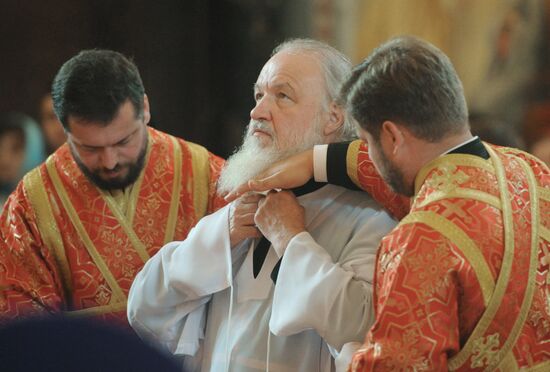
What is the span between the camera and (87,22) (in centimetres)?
786

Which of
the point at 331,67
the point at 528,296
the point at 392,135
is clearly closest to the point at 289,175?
the point at 331,67

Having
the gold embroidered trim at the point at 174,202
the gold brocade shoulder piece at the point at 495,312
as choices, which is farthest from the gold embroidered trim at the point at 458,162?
the gold embroidered trim at the point at 174,202

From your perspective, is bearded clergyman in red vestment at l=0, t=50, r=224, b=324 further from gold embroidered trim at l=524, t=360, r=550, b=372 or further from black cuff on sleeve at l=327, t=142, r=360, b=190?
gold embroidered trim at l=524, t=360, r=550, b=372

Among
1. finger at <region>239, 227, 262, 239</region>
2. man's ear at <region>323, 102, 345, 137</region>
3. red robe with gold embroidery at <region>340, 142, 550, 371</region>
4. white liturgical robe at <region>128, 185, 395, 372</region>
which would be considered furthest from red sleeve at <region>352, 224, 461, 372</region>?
man's ear at <region>323, 102, 345, 137</region>

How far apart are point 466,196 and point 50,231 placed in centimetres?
208

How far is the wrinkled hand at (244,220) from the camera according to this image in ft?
11.0

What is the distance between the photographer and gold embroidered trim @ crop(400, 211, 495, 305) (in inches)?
96.3

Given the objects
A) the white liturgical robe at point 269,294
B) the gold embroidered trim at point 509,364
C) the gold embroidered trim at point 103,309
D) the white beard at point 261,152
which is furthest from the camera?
the gold embroidered trim at point 103,309

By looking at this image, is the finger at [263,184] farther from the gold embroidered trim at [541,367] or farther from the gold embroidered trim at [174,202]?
the gold embroidered trim at [541,367]

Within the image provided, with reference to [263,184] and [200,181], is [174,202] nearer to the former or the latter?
[200,181]

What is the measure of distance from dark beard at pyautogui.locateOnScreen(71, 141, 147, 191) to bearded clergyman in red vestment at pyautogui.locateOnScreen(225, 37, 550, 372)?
1560mm

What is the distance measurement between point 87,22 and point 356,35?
2351mm

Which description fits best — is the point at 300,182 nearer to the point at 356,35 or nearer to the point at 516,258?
the point at 516,258

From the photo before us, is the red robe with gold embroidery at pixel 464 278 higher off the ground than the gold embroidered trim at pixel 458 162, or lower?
lower
